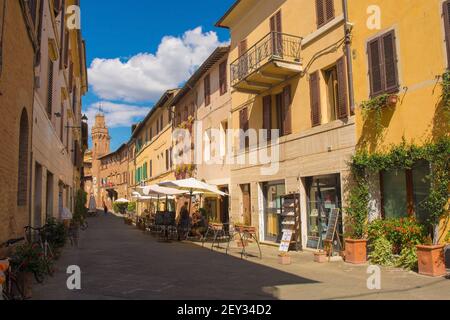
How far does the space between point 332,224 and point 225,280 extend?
413 centimetres

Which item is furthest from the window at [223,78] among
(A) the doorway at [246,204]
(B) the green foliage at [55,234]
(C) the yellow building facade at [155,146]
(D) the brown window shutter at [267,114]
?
(B) the green foliage at [55,234]

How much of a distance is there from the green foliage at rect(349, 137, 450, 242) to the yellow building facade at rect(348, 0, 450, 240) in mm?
205

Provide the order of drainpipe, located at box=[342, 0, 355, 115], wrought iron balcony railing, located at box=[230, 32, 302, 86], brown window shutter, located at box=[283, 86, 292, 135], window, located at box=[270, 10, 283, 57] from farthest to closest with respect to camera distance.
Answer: brown window shutter, located at box=[283, 86, 292, 135], window, located at box=[270, 10, 283, 57], wrought iron balcony railing, located at box=[230, 32, 302, 86], drainpipe, located at box=[342, 0, 355, 115]

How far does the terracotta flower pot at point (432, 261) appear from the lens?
7.97 metres

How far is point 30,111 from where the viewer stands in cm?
928

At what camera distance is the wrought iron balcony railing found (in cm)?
1336

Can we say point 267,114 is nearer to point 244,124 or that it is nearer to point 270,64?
point 244,124

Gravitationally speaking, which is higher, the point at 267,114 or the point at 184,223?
the point at 267,114

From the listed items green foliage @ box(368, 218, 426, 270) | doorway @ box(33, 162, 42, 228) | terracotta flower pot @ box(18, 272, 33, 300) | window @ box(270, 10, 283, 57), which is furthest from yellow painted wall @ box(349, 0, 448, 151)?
doorway @ box(33, 162, 42, 228)

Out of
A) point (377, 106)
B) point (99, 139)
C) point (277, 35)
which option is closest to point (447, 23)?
point (377, 106)

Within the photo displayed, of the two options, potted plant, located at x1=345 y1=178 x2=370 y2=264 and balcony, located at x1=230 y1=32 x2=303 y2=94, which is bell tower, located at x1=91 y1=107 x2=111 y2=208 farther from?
potted plant, located at x1=345 y1=178 x2=370 y2=264

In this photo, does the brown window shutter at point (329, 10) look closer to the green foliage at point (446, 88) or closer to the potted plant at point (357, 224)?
the green foliage at point (446, 88)

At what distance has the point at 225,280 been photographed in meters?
8.07
